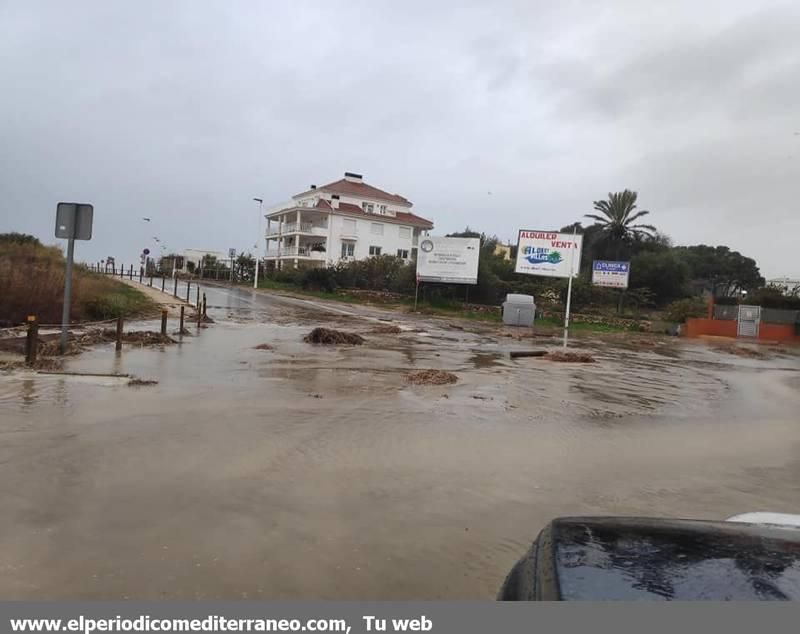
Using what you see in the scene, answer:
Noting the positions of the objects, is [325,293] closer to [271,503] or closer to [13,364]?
[13,364]

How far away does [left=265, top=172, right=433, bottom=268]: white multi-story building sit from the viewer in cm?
6316

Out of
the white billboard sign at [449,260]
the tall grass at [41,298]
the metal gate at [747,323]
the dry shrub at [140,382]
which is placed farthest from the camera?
the white billboard sign at [449,260]

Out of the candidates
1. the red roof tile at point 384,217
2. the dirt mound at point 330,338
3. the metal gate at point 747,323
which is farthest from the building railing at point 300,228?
the dirt mound at point 330,338

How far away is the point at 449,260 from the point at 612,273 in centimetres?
1083

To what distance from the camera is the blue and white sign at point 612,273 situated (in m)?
40.6

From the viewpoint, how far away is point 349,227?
6394cm

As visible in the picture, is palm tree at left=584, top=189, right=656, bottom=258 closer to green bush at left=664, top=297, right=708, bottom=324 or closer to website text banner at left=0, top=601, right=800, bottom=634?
green bush at left=664, top=297, right=708, bottom=324

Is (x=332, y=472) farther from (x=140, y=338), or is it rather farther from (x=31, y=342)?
(x=140, y=338)

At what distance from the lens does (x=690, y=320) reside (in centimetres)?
3462

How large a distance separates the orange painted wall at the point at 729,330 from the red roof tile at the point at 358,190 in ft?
131

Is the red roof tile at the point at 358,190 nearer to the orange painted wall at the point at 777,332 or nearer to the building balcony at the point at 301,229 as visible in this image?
the building balcony at the point at 301,229

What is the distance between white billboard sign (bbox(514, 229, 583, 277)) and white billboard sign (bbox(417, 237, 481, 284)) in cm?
285

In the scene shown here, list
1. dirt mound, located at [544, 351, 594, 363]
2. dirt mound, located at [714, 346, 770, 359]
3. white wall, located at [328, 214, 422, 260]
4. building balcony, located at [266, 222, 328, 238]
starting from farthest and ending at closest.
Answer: white wall, located at [328, 214, 422, 260] < building balcony, located at [266, 222, 328, 238] < dirt mound, located at [714, 346, 770, 359] < dirt mound, located at [544, 351, 594, 363]

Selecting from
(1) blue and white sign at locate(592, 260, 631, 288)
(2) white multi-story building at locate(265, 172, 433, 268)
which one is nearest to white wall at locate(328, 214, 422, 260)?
(2) white multi-story building at locate(265, 172, 433, 268)
